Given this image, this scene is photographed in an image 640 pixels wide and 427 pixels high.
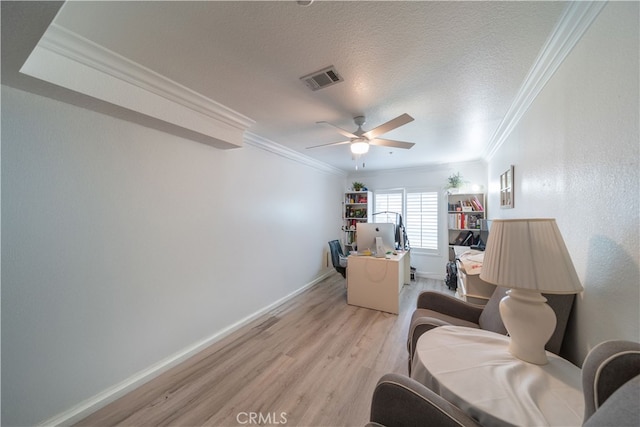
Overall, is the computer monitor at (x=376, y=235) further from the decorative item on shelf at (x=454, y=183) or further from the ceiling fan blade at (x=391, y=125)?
the decorative item on shelf at (x=454, y=183)

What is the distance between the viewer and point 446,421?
82 cm

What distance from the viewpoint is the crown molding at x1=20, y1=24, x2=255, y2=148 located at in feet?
4.17

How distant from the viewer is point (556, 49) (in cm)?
133

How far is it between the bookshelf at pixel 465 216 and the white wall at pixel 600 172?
3.00 m

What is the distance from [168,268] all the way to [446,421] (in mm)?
2239

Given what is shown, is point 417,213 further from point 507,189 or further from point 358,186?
point 507,189

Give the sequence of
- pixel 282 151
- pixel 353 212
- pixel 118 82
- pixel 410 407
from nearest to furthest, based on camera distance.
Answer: pixel 410 407 < pixel 118 82 < pixel 282 151 < pixel 353 212

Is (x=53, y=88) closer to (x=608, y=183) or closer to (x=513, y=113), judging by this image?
(x=608, y=183)

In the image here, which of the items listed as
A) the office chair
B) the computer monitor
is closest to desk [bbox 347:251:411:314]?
the computer monitor

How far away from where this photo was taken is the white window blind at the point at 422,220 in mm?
4695

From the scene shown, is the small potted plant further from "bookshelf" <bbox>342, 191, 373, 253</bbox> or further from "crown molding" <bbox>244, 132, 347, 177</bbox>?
"crown molding" <bbox>244, 132, 347, 177</bbox>

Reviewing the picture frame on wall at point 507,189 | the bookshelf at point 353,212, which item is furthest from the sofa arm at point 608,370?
the bookshelf at point 353,212

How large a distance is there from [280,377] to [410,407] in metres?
1.39

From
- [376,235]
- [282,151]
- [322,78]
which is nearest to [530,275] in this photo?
[322,78]
